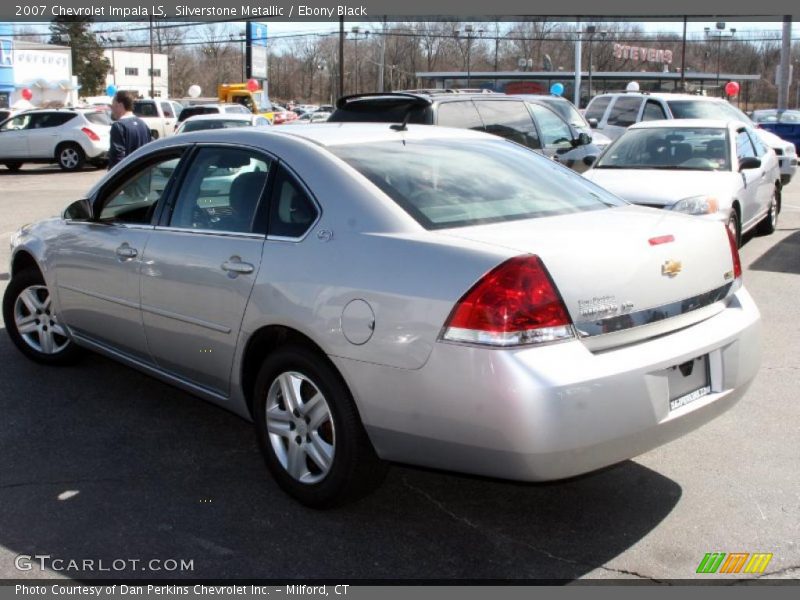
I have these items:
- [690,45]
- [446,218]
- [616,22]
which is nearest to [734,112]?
[446,218]

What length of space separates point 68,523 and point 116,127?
20.8 feet

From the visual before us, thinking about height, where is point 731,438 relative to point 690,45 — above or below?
below

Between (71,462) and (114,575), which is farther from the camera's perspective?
(71,462)

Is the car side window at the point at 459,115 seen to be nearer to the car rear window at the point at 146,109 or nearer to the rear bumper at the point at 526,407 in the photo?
the rear bumper at the point at 526,407

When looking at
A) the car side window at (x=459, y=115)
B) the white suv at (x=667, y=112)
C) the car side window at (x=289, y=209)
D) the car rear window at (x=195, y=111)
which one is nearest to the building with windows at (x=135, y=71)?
the car rear window at (x=195, y=111)

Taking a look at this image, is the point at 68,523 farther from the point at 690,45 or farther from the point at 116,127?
the point at 690,45

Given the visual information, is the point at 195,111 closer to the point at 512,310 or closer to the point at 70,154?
the point at 70,154

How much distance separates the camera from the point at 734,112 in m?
16.3

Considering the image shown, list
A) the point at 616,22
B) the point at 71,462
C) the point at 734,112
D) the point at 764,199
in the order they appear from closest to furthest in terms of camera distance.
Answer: the point at 71,462
the point at 764,199
the point at 734,112
the point at 616,22

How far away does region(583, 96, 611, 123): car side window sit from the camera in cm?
1980

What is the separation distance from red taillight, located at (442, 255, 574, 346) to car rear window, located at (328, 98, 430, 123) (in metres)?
6.01


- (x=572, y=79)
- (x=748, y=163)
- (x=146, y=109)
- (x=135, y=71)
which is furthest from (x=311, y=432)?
(x=135, y=71)

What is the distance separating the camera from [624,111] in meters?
18.5

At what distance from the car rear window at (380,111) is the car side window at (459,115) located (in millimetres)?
196
